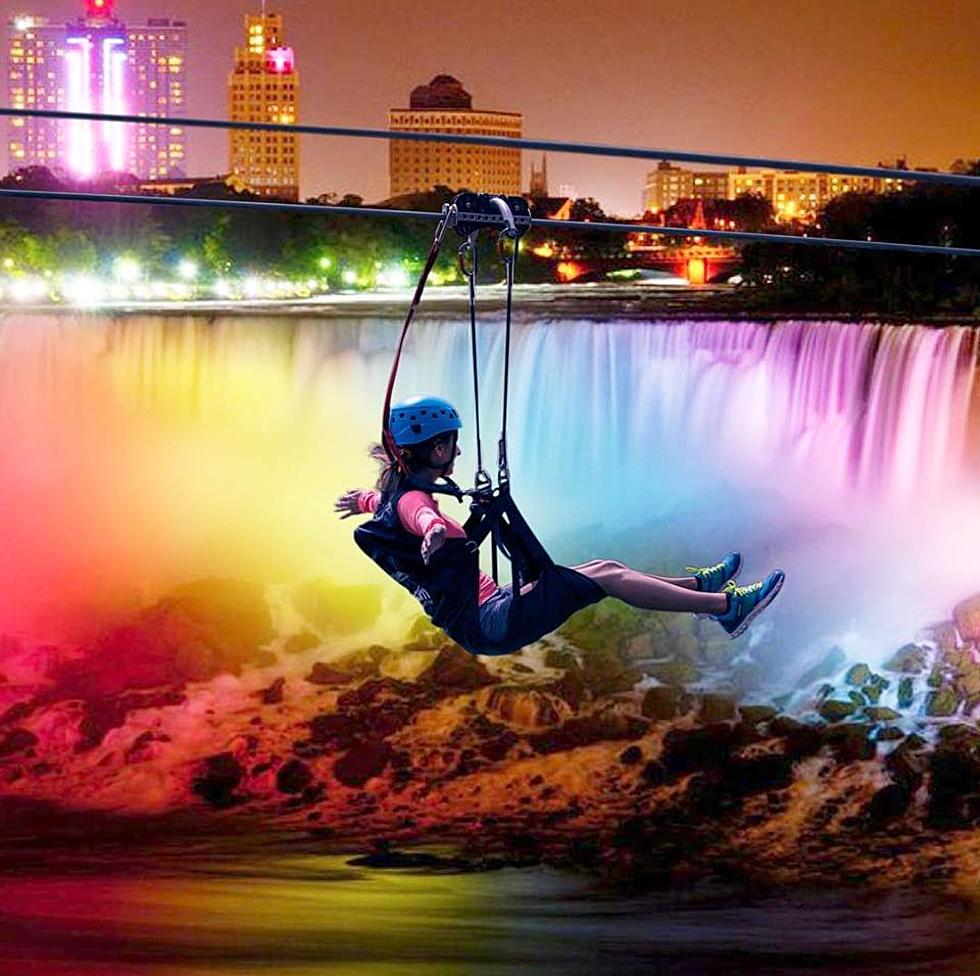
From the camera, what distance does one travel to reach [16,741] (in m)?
21.4

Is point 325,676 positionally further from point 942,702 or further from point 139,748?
point 942,702

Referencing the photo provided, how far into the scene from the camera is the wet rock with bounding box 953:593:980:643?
67.3 ft

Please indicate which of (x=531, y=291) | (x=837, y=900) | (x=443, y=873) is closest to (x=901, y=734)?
(x=837, y=900)

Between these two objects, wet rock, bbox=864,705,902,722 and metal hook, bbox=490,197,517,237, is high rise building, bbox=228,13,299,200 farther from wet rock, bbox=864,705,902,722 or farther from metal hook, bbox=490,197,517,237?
metal hook, bbox=490,197,517,237

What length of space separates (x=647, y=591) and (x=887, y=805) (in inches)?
505

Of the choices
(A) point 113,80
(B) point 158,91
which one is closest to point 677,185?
(A) point 113,80

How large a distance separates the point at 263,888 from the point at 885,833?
18.0ft

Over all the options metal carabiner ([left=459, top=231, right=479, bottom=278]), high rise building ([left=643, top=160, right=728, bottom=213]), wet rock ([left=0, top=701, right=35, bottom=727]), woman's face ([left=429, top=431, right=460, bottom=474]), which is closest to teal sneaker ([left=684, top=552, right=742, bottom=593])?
woman's face ([left=429, top=431, right=460, bottom=474])

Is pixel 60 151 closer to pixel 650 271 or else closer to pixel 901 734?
pixel 650 271

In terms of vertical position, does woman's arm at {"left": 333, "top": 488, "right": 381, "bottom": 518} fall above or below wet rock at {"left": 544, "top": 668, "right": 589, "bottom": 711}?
above

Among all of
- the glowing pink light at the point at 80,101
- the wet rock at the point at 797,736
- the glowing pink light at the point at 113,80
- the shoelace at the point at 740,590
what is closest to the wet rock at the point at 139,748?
the wet rock at the point at 797,736

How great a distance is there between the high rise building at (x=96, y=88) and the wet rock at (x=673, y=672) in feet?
168

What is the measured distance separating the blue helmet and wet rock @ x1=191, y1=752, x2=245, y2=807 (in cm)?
1428

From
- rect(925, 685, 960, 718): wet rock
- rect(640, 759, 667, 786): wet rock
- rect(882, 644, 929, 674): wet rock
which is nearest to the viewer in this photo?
rect(640, 759, 667, 786): wet rock
